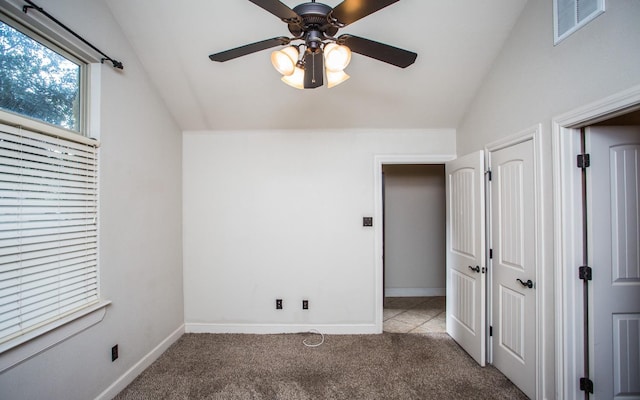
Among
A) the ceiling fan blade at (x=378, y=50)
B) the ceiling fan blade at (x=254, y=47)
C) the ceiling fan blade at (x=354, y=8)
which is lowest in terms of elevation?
the ceiling fan blade at (x=378, y=50)

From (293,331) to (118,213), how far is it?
84.1 inches

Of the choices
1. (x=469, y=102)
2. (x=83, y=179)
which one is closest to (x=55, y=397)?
(x=83, y=179)

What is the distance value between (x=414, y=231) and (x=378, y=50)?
3518 millimetres

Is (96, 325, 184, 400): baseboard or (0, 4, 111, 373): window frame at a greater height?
(0, 4, 111, 373): window frame

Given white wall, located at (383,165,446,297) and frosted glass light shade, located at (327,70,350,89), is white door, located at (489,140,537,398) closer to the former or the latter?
frosted glass light shade, located at (327,70,350,89)

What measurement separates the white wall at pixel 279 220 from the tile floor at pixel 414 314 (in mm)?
772

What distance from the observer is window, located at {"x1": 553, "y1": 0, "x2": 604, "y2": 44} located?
1512 millimetres

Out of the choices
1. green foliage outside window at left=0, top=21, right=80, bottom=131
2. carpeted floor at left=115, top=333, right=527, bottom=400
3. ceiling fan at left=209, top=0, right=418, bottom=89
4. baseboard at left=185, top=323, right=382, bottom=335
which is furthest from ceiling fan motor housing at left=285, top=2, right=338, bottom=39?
baseboard at left=185, top=323, right=382, bottom=335

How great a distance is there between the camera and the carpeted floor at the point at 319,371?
2086mm

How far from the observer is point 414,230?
441 cm

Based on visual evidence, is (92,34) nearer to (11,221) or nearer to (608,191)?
(11,221)

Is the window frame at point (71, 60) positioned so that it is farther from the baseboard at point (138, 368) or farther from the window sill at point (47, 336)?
the baseboard at point (138, 368)

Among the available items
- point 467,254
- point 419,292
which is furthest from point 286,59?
point 419,292

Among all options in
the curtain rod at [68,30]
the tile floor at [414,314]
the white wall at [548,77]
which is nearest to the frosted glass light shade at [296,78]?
the curtain rod at [68,30]
